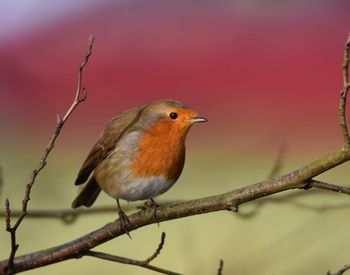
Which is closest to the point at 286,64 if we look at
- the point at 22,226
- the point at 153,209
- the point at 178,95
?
the point at 178,95

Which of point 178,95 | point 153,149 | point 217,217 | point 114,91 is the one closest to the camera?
point 153,149

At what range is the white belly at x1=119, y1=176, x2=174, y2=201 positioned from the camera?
7.03ft

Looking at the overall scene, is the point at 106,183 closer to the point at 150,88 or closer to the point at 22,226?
the point at 22,226

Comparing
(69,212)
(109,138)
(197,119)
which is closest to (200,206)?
(197,119)

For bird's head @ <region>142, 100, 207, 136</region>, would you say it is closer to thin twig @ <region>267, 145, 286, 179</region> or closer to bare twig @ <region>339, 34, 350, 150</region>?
thin twig @ <region>267, 145, 286, 179</region>

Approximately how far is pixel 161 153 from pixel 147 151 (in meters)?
0.05

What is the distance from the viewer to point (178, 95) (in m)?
3.52

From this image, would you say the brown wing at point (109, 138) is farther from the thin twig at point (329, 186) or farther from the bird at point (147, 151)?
the thin twig at point (329, 186)

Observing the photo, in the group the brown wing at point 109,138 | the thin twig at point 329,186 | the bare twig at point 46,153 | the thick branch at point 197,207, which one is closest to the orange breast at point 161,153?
the brown wing at point 109,138

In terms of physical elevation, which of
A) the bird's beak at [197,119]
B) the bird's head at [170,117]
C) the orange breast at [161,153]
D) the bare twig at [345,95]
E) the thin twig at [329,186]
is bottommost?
the thin twig at [329,186]

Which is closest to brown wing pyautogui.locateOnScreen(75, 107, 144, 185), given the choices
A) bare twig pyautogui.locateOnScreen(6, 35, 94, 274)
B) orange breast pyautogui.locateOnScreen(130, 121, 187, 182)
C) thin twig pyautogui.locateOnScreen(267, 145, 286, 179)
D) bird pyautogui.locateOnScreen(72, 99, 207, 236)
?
bird pyautogui.locateOnScreen(72, 99, 207, 236)

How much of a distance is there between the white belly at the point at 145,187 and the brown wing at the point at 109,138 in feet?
0.55

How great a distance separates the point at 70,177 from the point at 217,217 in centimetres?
65

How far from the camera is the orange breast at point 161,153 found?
2.14 metres
